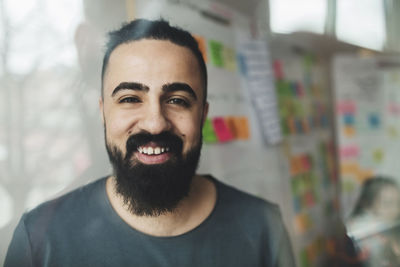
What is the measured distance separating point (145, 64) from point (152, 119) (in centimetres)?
11

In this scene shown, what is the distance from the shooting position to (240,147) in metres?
1.13

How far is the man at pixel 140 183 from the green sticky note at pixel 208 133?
0.24 feet

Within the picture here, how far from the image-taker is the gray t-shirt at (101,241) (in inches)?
29.9

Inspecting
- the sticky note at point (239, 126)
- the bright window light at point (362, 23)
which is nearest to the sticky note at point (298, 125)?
the sticky note at point (239, 126)

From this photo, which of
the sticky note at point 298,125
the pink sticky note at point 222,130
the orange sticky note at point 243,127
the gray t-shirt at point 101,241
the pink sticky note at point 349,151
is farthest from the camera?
the pink sticky note at point 349,151

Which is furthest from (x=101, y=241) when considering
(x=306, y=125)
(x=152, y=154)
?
Result: (x=306, y=125)

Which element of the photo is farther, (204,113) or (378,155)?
(378,155)

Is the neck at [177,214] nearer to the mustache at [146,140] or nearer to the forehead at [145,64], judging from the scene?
the mustache at [146,140]

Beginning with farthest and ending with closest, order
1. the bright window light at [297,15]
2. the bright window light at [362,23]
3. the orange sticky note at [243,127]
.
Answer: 1. the bright window light at [362,23]
2. the bright window light at [297,15]
3. the orange sticky note at [243,127]

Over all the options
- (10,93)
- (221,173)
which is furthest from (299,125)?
(10,93)

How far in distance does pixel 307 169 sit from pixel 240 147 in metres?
0.41

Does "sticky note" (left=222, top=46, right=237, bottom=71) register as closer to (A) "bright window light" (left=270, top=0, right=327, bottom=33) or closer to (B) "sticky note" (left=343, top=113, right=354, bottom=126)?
(A) "bright window light" (left=270, top=0, right=327, bottom=33)

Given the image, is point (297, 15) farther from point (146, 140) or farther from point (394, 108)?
point (146, 140)

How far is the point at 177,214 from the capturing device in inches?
33.2
